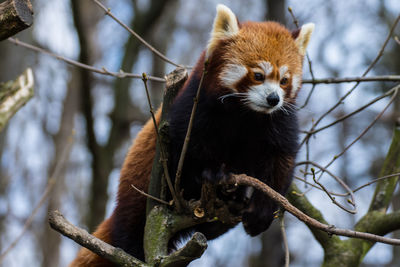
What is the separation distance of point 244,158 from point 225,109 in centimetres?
41

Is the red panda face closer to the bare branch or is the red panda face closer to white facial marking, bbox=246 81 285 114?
white facial marking, bbox=246 81 285 114

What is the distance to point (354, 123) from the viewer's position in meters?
10.7

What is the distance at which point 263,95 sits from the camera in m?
3.01

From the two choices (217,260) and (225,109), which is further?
(217,260)

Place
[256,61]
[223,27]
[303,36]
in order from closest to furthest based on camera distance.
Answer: [256,61]
[223,27]
[303,36]

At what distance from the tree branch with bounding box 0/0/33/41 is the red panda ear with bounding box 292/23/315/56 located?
190 centimetres

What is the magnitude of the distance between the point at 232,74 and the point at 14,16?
4.58ft

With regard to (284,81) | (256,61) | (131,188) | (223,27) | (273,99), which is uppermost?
(223,27)

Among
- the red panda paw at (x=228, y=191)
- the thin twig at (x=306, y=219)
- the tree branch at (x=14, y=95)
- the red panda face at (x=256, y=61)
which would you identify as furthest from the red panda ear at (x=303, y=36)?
the tree branch at (x=14, y=95)

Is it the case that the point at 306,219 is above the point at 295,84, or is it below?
below

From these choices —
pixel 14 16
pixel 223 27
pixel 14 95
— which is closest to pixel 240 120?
pixel 223 27

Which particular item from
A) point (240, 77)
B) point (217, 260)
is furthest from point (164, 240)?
point (217, 260)

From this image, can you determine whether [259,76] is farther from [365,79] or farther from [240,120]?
[365,79]

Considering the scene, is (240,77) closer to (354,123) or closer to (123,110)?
(123,110)
